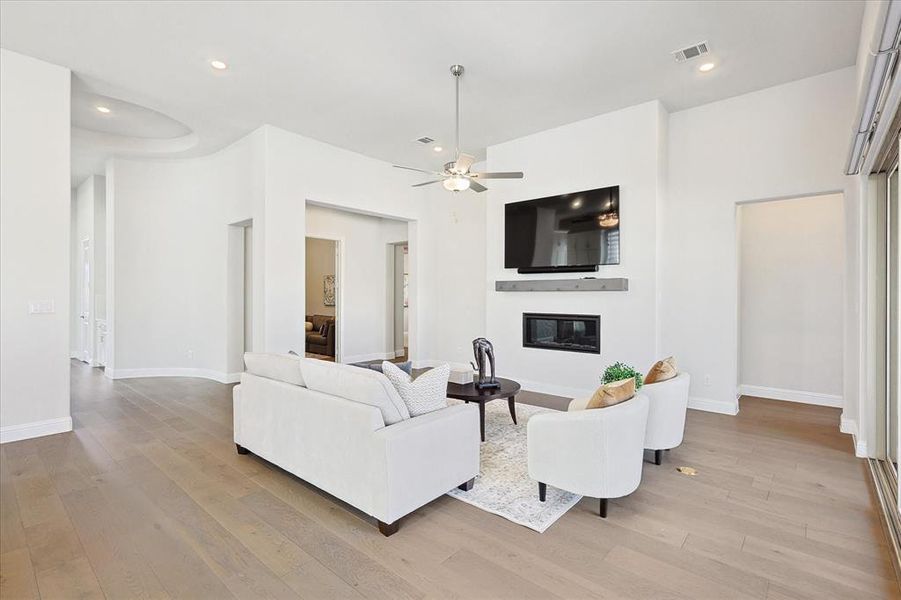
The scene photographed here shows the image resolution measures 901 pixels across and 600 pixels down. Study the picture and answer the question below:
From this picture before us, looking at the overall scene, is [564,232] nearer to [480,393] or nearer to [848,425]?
[480,393]

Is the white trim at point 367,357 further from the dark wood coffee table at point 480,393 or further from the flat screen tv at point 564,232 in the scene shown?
the dark wood coffee table at point 480,393

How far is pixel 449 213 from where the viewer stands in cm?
737

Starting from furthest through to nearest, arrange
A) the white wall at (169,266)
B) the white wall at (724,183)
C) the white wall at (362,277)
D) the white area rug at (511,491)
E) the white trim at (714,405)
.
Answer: the white wall at (362,277), the white wall at (169,266), the white trim at (714,405), the white wall at (724,183), the white area rug at (511,491)

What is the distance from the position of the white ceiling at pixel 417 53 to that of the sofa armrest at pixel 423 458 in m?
2.93

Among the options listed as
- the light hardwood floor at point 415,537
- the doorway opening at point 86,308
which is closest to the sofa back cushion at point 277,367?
the light hardwood floor at point 415,537

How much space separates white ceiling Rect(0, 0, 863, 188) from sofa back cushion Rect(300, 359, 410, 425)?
2.64m

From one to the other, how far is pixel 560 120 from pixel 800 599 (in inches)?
191

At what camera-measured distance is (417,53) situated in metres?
3.83

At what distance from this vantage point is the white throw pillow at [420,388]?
2.69 metres

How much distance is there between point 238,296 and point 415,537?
17.0 ft

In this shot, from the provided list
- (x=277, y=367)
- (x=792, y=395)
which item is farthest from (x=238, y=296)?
(x=792, y=395)

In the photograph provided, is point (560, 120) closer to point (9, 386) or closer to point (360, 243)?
point (360, 243)

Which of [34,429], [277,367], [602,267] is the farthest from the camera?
[602,267]

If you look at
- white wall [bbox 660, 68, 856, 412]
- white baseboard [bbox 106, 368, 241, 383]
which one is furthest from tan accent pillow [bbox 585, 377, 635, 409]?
white baseboard [bbox 106, 368, 241, 383]
